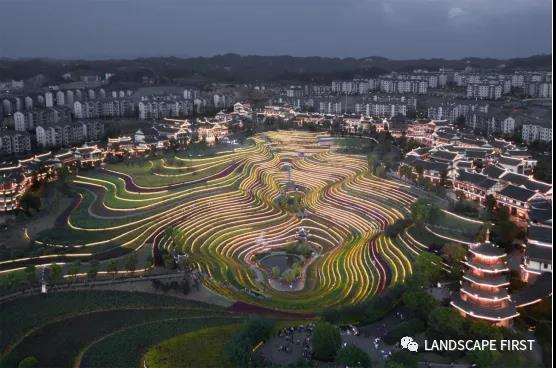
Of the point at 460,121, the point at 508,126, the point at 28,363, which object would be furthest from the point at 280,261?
the point at 460,121

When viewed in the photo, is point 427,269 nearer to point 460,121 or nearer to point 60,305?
point 60,305

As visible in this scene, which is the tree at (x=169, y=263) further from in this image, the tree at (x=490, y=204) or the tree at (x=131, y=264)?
the tree at (x=490, y=204)

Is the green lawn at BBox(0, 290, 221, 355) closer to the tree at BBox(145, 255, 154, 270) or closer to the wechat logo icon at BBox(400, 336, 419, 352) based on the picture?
the tree at BBox(145, 255, 154, 270)

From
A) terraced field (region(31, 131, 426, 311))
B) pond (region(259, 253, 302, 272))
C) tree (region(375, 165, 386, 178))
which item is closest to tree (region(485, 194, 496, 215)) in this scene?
terraced field (region(31, 131, 426, 311))

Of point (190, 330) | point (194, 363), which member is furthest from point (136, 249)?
point (194, 363)

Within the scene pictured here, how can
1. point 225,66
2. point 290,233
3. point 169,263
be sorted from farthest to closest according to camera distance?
point 225,66
point 290,233
point 169,263

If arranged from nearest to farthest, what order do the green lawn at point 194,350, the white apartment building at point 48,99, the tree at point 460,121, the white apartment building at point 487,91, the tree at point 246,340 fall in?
1. the tree at point 246,340
2. the green lawn at point 194,350
3. the tree at point 460,121
4. the white apartment building at point 48,99
5. the white apartment building at point 487,91

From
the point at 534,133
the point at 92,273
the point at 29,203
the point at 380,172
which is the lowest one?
the point at 92,273

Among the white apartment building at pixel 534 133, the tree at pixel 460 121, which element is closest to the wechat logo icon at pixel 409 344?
the white apartment building at pixel 534 133

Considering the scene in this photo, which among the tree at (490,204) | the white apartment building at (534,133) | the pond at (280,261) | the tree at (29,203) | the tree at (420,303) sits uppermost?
the white apartment building at (534,133)
